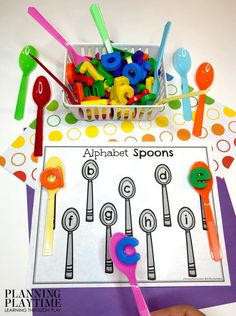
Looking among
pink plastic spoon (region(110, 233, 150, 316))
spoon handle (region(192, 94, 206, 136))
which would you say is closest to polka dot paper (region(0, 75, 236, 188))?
spoon handle (region(192, 94, 206, 136))

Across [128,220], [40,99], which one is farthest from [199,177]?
[40,99]

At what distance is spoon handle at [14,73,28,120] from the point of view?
63 cm

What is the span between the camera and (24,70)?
0.67 metres

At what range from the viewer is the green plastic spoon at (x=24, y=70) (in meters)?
0.63

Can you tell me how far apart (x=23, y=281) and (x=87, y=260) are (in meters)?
0.12

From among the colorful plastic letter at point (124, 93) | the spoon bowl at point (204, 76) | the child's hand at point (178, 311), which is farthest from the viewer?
the spoon bowl at point (204, 76)

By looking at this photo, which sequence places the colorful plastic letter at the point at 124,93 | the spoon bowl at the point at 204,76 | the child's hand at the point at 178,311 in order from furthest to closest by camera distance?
1. the spoon bowl at the point at 204,76
2. the colorful plastic letter at the point at 124,93
3. the child's hand at the point at 178,311

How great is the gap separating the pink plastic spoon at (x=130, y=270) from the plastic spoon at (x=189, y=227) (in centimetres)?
11

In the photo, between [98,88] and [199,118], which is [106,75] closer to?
[98,88]

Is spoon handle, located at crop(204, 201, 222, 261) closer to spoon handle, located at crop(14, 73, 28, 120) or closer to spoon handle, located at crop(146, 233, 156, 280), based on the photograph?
spoon handle, located at crop(146, 233, 156, 280)

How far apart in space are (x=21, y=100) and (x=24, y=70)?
0.28 ft

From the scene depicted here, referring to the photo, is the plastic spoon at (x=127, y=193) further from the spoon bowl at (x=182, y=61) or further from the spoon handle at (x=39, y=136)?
the spoon bowl at (x=182, y=61)

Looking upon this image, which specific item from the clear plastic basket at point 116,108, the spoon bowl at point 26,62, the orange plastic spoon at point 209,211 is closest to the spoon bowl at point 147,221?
the orange plastic spoon at point 209,211

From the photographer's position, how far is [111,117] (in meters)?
0.62
